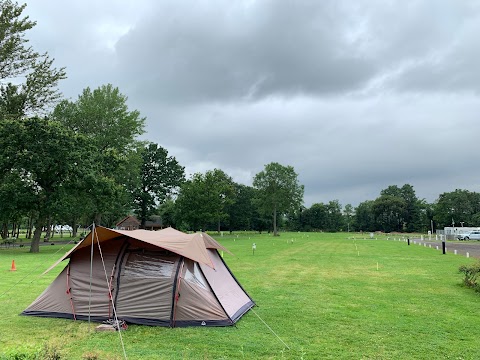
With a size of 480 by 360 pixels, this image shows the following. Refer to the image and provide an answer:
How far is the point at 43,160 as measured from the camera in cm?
2938

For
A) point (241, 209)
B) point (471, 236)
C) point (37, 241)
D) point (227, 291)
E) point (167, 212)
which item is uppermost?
point (241, 209)

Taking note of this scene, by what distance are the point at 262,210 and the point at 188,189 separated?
19525 millimetres

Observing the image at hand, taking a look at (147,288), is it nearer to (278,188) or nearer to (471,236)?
(471,236)

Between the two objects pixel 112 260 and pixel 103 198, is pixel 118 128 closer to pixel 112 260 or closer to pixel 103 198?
pixel 103 198

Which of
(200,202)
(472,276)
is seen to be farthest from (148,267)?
(200,202)

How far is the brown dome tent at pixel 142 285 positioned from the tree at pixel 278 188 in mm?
62355

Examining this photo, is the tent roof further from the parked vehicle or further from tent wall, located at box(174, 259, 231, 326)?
the parked vehicle

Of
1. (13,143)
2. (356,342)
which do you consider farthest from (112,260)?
(13,143)

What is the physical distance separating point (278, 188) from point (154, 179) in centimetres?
2275

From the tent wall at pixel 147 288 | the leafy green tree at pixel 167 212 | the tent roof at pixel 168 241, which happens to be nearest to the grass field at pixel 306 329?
the tent wall at pixel 147 288

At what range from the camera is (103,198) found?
33781mm

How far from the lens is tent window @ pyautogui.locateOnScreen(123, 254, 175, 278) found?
9.30 m

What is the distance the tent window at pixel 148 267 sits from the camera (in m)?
9.30

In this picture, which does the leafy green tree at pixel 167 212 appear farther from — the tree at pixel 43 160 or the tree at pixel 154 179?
the tree at pixel 43 160
